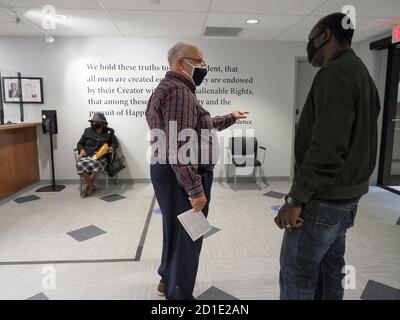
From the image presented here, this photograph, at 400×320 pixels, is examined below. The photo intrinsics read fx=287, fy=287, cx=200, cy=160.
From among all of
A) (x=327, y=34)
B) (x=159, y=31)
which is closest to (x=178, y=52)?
(x=327, y=34)

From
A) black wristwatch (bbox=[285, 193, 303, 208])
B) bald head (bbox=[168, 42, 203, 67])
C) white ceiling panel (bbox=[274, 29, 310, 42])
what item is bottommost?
black wristwatch (bbox=[285, 193, 303, 208])

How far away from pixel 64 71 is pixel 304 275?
4.66 metres

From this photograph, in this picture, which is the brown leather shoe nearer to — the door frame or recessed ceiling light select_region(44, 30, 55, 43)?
recessed ceiling light select_region(44, 30, 55, 43)

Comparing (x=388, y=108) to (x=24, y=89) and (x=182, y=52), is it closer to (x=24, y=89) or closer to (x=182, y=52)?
(x=182, y=52)

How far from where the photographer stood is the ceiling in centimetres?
312

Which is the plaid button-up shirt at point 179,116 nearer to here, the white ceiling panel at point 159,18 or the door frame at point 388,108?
the white ceiling panel at point 159,18

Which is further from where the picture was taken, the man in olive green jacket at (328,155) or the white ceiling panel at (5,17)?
the white ceiling panel at (5,17)

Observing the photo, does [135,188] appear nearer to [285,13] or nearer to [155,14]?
[155,14]

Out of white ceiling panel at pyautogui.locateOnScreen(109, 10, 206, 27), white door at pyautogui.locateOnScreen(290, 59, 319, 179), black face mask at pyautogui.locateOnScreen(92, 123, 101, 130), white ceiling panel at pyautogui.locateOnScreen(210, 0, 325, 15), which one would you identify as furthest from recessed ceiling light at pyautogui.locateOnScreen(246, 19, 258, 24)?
black face mask at pyautogui.locateOnScreen(92, 123, 101, 130)

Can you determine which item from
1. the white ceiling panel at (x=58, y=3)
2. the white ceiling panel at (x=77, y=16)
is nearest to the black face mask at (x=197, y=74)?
the white ceiling panel at (x=58, y=3)

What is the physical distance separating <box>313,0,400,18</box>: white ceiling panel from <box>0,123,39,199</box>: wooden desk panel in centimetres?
403

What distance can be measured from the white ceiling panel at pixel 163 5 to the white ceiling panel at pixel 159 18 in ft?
0.43

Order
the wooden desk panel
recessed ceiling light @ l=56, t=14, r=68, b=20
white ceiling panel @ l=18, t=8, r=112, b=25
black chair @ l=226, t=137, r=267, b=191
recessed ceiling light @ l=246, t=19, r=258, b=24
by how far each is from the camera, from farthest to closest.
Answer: black chair @ l=226, t=137, r=267, b=191 < the wooden desk panel < recessed ceiling light @ l=246, t=19, r=258, b=24 < recessed ceiling light @ l=56, t=14, r=68, b=20 < white ceiling panel @ l=18, t=8, r=112, b=25

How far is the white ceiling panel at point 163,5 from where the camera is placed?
306cm
